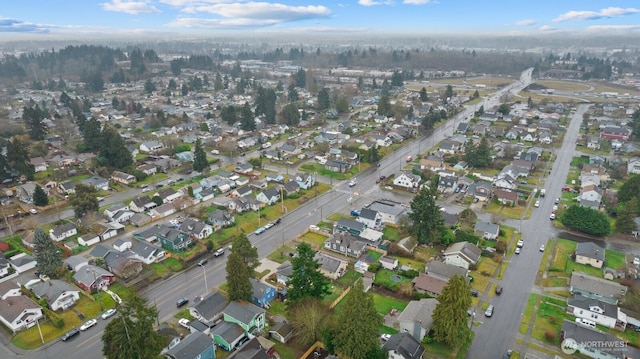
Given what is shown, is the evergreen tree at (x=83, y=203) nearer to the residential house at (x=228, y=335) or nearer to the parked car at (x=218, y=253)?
the parked car at (x=218, y=253)

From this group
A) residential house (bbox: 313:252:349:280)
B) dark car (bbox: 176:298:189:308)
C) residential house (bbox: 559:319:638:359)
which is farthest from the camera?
residential house (bbox: 313:252:349:280)

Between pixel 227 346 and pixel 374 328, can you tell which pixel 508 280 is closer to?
pixel 374 328

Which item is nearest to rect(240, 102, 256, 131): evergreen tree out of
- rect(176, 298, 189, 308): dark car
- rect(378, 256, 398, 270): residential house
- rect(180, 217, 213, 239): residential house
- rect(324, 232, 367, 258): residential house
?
rect(180, 217, 213, 239): residential house

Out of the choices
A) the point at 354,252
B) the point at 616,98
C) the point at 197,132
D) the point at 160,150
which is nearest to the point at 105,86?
the point at 197,132

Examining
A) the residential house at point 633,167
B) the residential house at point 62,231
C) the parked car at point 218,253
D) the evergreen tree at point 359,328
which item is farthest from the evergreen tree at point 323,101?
the evergreen tree at point 359,328

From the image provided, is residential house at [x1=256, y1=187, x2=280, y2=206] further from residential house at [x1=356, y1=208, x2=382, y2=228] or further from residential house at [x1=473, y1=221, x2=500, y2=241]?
residential house at [x1=473, y1=221, x2=500, y2=241]

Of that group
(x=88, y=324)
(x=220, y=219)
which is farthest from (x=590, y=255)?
(x=88, y=324)

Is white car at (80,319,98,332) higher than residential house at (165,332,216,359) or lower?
lower
